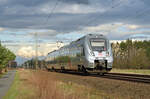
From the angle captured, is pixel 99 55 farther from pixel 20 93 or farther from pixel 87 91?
pixel 87 91

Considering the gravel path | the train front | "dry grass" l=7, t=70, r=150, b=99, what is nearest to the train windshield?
the train front

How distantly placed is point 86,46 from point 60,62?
1449 centimetres

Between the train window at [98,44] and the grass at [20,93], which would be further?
the train window at [98,44]

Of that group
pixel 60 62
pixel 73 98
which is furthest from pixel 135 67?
pixel 73 98

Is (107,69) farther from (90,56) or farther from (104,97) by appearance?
(104,97)

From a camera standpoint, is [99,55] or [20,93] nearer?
[20,93]

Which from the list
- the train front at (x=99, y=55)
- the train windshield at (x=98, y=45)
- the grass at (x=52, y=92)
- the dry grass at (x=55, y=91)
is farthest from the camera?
the train windshield at (x=98, y=45)

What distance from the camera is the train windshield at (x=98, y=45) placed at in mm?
25317

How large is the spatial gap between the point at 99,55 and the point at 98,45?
1169 millimetres

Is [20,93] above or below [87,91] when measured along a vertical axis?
below

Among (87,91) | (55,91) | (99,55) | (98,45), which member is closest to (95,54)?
(99,55)

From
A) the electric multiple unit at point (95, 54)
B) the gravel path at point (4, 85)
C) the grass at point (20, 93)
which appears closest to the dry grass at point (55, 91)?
the grass at point (20, 93)

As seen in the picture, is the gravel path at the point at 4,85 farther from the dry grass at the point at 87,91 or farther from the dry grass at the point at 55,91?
the dry grass at the point at 55,91

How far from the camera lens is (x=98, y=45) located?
2562 cm
